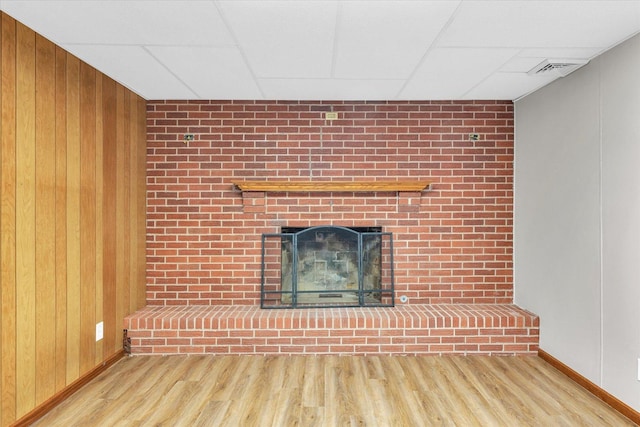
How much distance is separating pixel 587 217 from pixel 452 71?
134 centimetres

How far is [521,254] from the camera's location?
3359mm

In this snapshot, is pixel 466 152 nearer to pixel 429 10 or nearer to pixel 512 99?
pixel 512 99

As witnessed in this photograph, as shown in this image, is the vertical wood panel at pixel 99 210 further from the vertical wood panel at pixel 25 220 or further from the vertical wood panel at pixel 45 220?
the vertical wood panel at pixel 25 220

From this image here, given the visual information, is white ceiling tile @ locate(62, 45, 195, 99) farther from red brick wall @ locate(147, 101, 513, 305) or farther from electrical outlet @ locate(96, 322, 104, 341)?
electrical outlet @ locate(96, 322, 104, 341)

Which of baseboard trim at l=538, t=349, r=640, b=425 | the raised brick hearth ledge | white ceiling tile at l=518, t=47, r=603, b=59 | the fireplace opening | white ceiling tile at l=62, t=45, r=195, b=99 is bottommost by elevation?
baseboard trim at l=538, t=349, r=640, b=425

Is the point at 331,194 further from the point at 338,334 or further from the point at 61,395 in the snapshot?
the point at 61,395

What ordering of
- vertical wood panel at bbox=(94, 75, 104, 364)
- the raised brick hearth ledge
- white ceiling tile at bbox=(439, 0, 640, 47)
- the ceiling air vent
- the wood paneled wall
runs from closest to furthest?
white ceiling tile at bbox=(439, 0, 640, 47), the wood paneled wall, the ceiling air vent, vertical wood panel at bbox=(94, 75, 104, 364), the raised brick hearth ledge

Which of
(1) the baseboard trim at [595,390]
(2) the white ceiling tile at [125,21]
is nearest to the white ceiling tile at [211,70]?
(2) the white ceiling tile at [125,21]

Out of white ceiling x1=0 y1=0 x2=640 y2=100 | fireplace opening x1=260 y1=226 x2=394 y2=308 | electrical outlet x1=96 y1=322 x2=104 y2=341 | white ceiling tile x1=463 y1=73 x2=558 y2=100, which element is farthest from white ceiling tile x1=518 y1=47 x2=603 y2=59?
electrical outlet x1=96 y1=322 x2=104 y2=341

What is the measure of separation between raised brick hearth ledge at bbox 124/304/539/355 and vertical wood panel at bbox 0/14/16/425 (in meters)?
1.17

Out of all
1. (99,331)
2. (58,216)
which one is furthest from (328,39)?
(99,331)

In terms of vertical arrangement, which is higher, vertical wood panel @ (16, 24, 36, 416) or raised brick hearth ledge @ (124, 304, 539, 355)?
vertical wood panel @ (16, 24, 36, 416)

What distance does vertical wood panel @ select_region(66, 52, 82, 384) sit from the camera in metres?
2.40

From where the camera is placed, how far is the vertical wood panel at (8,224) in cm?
190
